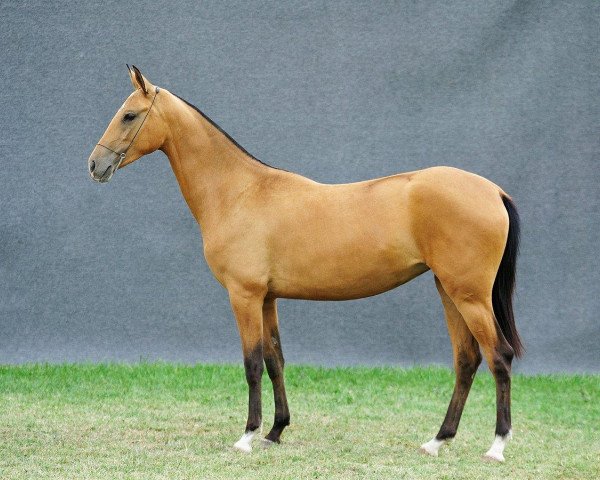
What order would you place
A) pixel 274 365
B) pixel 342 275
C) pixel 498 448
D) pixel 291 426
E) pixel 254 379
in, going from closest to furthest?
1. pixel 498 448
2. pixel 342 275
3. pixel 254 379
4. pixel 274 365
5. pixel 291 426

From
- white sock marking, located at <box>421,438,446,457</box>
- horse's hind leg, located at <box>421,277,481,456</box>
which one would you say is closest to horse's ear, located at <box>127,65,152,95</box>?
horse's hind leg, located at <box>421,277,481,456</box>

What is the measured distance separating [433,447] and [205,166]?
1.70 m

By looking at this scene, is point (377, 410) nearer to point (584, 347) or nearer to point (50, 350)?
point (584, 347)

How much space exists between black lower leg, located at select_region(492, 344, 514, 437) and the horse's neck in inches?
Answer: 55.8

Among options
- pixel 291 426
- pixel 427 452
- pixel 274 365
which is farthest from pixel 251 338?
pixel 427 452

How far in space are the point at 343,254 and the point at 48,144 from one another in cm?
313

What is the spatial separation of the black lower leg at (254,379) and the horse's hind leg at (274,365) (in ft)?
0.47

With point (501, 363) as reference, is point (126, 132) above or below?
above

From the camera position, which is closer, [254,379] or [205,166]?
[254,379]

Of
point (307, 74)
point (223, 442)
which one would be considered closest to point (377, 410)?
point (223, 442)

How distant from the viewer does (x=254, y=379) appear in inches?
175

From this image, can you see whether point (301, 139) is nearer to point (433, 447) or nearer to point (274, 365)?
point (274, 365)

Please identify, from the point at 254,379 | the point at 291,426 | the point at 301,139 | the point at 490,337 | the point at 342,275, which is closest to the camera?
the point at 490,337

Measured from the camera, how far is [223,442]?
4.57m
